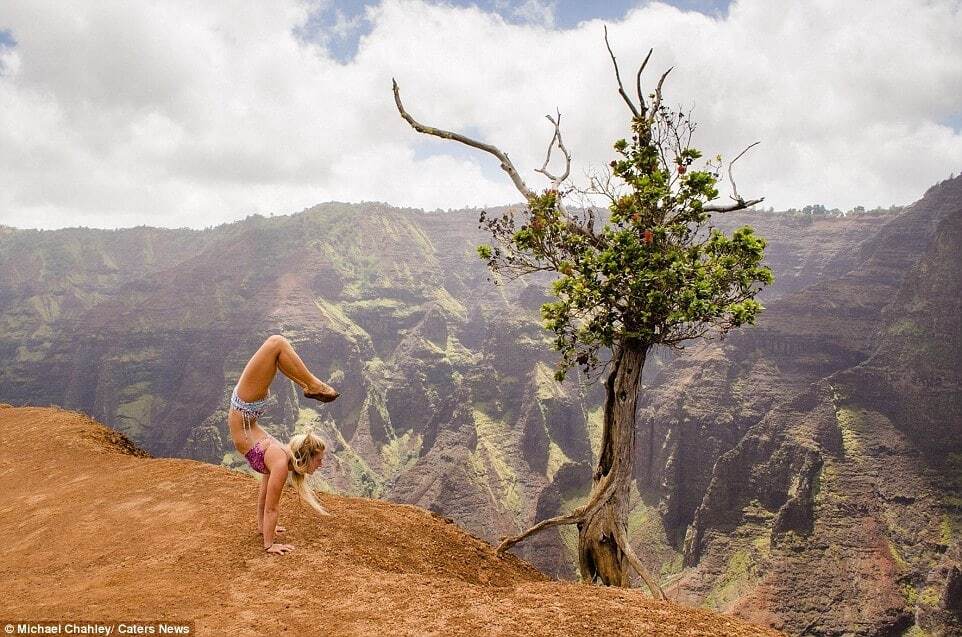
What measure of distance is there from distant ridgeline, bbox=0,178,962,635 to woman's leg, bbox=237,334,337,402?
254 feet

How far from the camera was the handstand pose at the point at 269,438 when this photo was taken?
7801mm

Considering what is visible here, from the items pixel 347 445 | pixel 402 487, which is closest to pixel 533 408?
pixel 402 487

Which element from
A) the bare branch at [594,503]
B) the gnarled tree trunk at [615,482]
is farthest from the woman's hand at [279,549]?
the gnarled tree trunk at [615,482]

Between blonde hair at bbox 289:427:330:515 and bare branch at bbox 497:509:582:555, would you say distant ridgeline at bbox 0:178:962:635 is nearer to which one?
bare branch at bbox 497:509:582:555

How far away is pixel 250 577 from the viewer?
24.9 ft

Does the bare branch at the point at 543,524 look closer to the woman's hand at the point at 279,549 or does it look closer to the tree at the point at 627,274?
the tree at the point at 627,274

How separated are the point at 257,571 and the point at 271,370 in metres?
2.67

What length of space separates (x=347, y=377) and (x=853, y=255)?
164655mm

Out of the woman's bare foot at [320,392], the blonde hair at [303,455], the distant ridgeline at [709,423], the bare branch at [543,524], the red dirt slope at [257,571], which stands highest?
the woman's bare foot at [320,392]

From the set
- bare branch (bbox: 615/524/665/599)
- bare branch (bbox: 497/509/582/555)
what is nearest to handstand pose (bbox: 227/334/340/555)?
bare branch (bbox: 497/509/582/555)

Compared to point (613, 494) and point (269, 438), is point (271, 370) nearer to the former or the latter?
point (269, 438)

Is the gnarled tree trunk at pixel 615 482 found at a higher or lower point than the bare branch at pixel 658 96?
lower

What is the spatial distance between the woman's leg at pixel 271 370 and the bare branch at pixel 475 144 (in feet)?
25.2

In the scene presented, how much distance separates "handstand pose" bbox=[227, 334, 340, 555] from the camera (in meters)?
7.80
